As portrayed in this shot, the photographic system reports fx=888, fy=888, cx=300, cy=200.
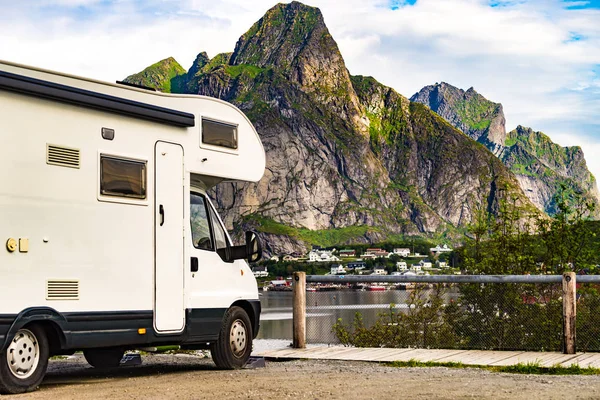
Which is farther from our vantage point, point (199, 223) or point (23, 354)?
point (199, 223)

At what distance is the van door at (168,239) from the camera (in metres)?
10.1

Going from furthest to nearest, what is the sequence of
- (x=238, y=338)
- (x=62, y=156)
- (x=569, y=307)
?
(x=569, y=307), (x=238, y=338), (x=62, y=156)

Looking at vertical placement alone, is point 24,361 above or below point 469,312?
below

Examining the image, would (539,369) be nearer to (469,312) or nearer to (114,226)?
(469,312)

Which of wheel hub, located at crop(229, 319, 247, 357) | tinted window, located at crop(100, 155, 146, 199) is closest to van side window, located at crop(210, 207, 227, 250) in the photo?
wheel hub, located at crop(229, 319, 247, 357)

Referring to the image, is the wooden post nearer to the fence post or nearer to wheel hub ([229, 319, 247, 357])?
wheel hub ([229, 319, 247, 357])

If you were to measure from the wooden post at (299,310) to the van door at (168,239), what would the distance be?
3.32 meters

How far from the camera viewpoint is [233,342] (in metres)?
11.2

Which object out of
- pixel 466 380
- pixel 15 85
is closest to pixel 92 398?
pixel 15 85

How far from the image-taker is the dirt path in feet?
26.9

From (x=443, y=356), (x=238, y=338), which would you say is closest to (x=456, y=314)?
(x=443, y=356)

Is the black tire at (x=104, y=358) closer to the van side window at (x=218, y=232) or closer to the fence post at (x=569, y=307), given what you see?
the van side window at (x=218, y=232)

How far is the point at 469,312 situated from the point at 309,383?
4655 mm

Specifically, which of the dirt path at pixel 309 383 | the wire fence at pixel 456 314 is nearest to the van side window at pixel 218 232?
the dirt path at pixel 309 383
